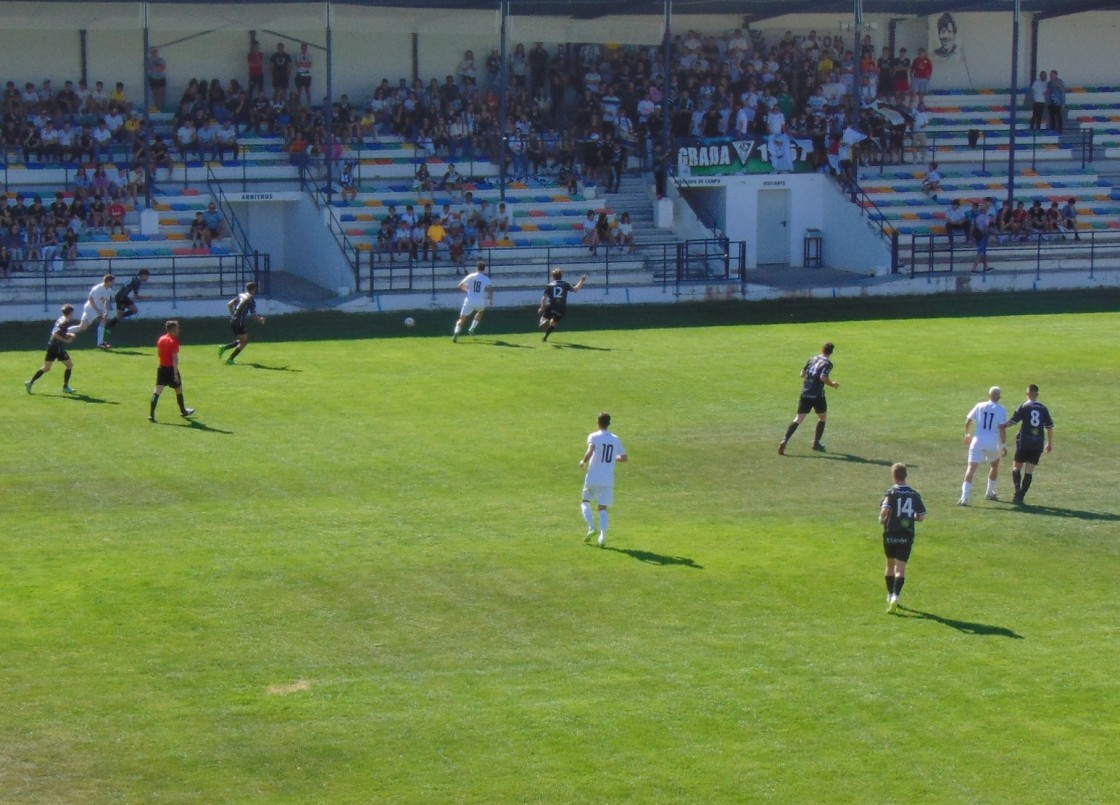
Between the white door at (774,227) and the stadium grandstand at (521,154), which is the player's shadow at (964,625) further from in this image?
the white door at (774,227)

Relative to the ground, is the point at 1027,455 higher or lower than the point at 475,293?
lower

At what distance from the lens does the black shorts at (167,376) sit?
2619 cm

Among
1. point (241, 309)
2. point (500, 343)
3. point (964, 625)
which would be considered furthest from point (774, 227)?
point (964, 625)

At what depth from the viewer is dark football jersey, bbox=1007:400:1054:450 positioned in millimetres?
21828

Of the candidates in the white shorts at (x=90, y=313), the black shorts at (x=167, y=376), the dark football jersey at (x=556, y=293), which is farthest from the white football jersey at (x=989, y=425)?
the white shorts at (x=90, y=313)

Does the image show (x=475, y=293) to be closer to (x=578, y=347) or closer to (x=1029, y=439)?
(x=578, y=347)

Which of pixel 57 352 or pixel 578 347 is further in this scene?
pixel 578 347

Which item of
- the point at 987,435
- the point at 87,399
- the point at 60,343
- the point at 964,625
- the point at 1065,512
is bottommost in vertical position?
the point at 964,625

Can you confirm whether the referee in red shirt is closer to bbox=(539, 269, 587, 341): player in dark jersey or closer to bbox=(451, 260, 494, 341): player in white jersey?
bbox=(451, 260, 494, 341): player in white jersey

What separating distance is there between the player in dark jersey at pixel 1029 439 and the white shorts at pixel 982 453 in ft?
1.10

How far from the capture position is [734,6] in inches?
1892

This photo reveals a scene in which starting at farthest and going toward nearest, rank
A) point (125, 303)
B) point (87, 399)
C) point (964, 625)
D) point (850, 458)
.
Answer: point (125, 303), point (87, 399), point (850, 458), point (964, 625)

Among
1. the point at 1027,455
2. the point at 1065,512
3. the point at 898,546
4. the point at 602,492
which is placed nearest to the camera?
the point at 898,546

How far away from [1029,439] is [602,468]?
608 centimetres
